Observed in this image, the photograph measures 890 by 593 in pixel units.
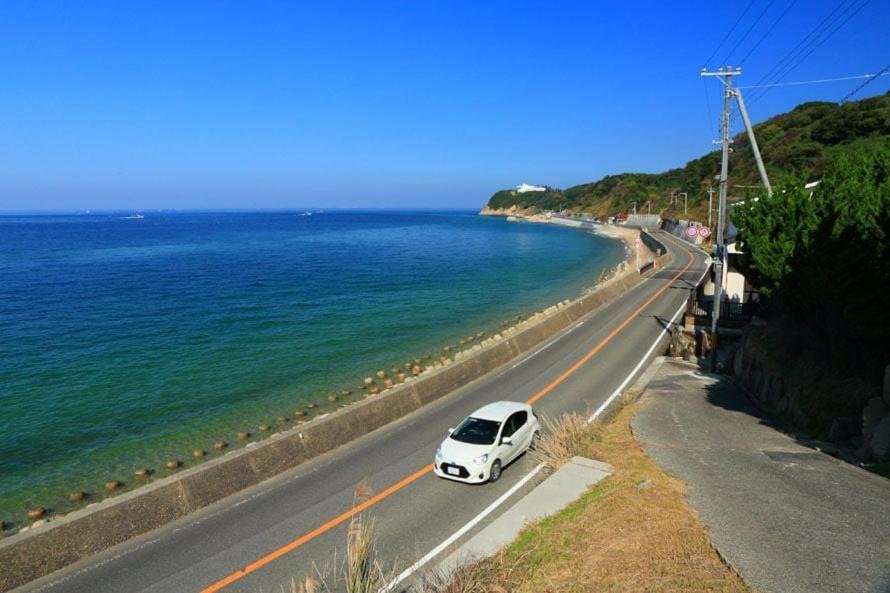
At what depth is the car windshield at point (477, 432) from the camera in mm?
13492

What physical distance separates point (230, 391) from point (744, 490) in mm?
20970

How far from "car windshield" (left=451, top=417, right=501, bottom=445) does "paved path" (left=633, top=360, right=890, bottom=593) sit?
3.70m

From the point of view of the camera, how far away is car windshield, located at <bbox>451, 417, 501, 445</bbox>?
531 inches

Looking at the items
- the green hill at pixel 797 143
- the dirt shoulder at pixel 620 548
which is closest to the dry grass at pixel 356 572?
the dirt shoulder at pixel 620 548

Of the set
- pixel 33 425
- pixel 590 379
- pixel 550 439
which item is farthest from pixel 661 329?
pixel 33 425

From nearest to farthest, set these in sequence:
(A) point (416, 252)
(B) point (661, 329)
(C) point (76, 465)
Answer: (C) point (76, 465), (B) point (661, 329), (A) point (416, 252)

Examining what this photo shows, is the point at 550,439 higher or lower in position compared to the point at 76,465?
higher

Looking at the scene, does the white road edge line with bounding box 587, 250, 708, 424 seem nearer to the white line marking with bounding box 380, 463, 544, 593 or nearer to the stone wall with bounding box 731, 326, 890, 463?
the white line marking with bounding box 380, 463, 544, 593

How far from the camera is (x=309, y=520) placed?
447 inches

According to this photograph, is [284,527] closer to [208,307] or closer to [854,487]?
[854,487]

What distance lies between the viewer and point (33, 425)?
2100 cm

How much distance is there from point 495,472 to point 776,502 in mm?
5826

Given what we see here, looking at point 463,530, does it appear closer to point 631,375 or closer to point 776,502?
point 776,502

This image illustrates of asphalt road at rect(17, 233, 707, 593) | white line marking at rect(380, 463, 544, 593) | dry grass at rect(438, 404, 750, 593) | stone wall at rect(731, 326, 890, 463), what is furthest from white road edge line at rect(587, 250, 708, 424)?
dry grass at rect(438, 404, 750, 593)
